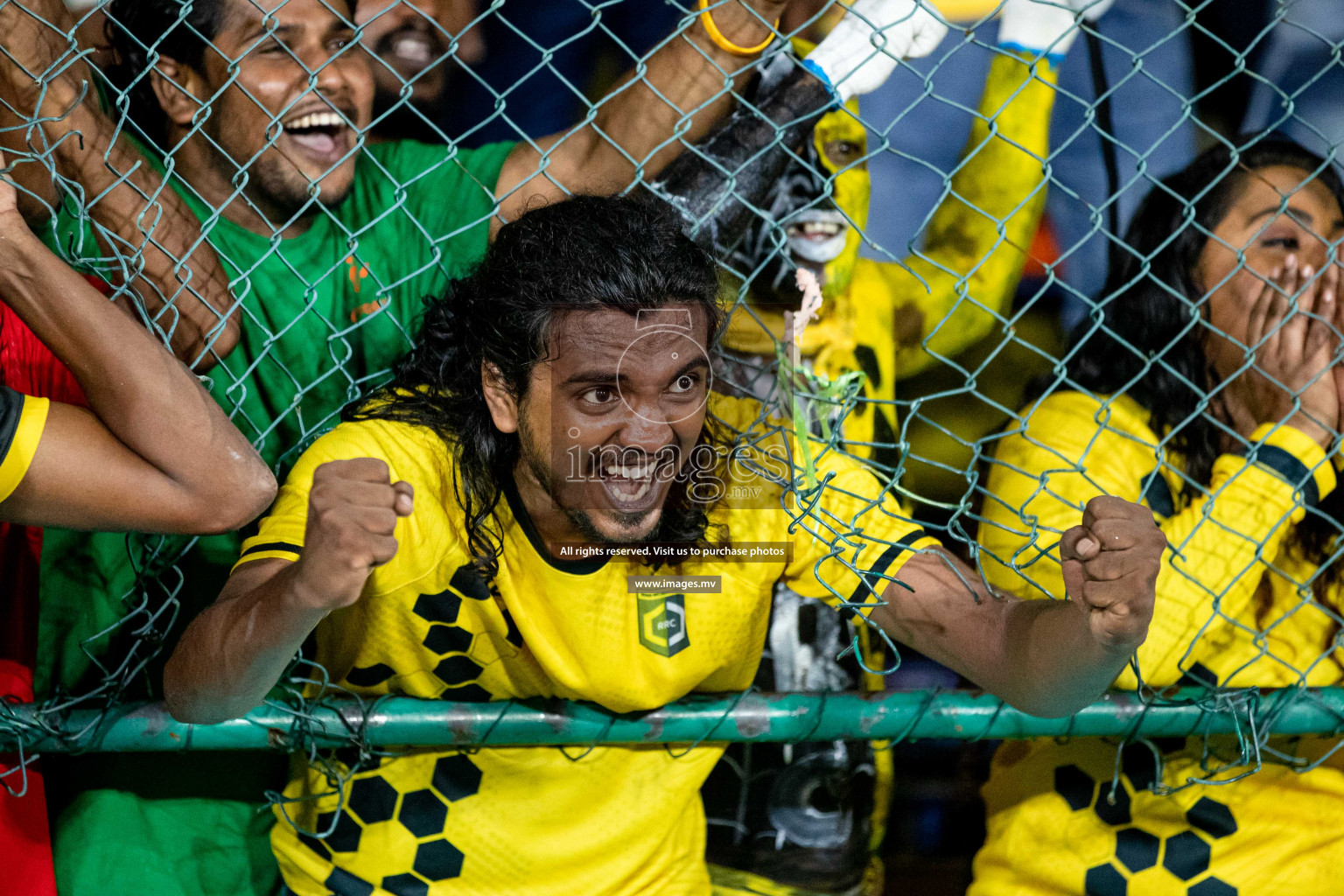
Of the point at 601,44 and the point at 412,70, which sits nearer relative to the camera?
the point at 412,70

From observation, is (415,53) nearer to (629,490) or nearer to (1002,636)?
(629,490)

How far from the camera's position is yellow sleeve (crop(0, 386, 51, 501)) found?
4.48 feet

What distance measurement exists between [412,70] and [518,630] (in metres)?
1.62

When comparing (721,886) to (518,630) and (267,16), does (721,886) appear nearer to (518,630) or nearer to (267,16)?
(518,630)

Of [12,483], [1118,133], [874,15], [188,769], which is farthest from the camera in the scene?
[1118,133]

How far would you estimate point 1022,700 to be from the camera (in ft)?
5.23

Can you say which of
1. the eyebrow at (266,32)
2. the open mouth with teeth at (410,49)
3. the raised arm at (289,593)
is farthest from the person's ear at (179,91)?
the raised arm at (289,593)

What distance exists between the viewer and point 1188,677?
2.04 metres

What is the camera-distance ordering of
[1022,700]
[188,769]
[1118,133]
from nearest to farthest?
[1022,700]
[188,769]
[1118,133]

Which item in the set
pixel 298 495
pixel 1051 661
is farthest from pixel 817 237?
pixel 298 495

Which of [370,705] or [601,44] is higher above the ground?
[601,44]

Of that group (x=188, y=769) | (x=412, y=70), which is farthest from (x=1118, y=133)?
(x=188, y=769)

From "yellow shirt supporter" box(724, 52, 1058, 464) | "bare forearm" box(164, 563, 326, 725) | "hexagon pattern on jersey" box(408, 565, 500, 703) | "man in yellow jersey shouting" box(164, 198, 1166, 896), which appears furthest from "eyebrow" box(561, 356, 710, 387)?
"yellow shirt supporter" box(724, 52, 1058, 464)

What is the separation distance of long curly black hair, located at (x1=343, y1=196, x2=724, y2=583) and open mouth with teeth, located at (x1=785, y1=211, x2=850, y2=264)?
0.77 meters
